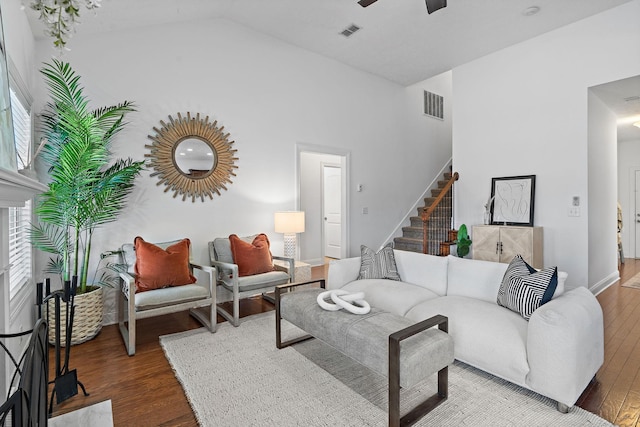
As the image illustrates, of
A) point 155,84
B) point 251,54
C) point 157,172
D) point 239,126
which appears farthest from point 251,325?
point 251,54

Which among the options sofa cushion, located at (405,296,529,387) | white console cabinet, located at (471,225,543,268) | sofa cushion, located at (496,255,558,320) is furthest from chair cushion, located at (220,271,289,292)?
white console cabinet, located at (471,225,543,268)

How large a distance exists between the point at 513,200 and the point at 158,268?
4553mm

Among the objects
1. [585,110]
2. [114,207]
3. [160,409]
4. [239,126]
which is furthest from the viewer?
[239,126]

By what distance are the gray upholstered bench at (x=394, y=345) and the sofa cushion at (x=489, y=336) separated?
13.3 inches

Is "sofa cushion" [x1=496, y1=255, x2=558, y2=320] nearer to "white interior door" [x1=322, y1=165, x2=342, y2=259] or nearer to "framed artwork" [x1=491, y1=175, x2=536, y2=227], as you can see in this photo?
"framed artwork" [x1=491, y1=175, x2=536, y2=227]

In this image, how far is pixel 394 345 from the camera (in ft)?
5.57

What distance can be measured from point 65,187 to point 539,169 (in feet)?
17.6

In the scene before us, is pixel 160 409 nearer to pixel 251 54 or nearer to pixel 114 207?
pixel 114 207

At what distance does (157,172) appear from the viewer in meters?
3.76

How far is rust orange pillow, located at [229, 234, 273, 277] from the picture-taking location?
143 inches

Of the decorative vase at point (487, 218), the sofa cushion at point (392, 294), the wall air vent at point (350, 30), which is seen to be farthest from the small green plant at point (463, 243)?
the wall air vent at point (350, 30)

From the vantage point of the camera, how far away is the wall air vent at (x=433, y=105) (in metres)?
6.77

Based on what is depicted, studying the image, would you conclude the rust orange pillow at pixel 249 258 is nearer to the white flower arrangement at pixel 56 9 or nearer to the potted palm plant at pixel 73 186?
the potted palm plant at pixel 73 186

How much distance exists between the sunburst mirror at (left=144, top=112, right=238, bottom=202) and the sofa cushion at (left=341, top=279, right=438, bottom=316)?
2146mm
